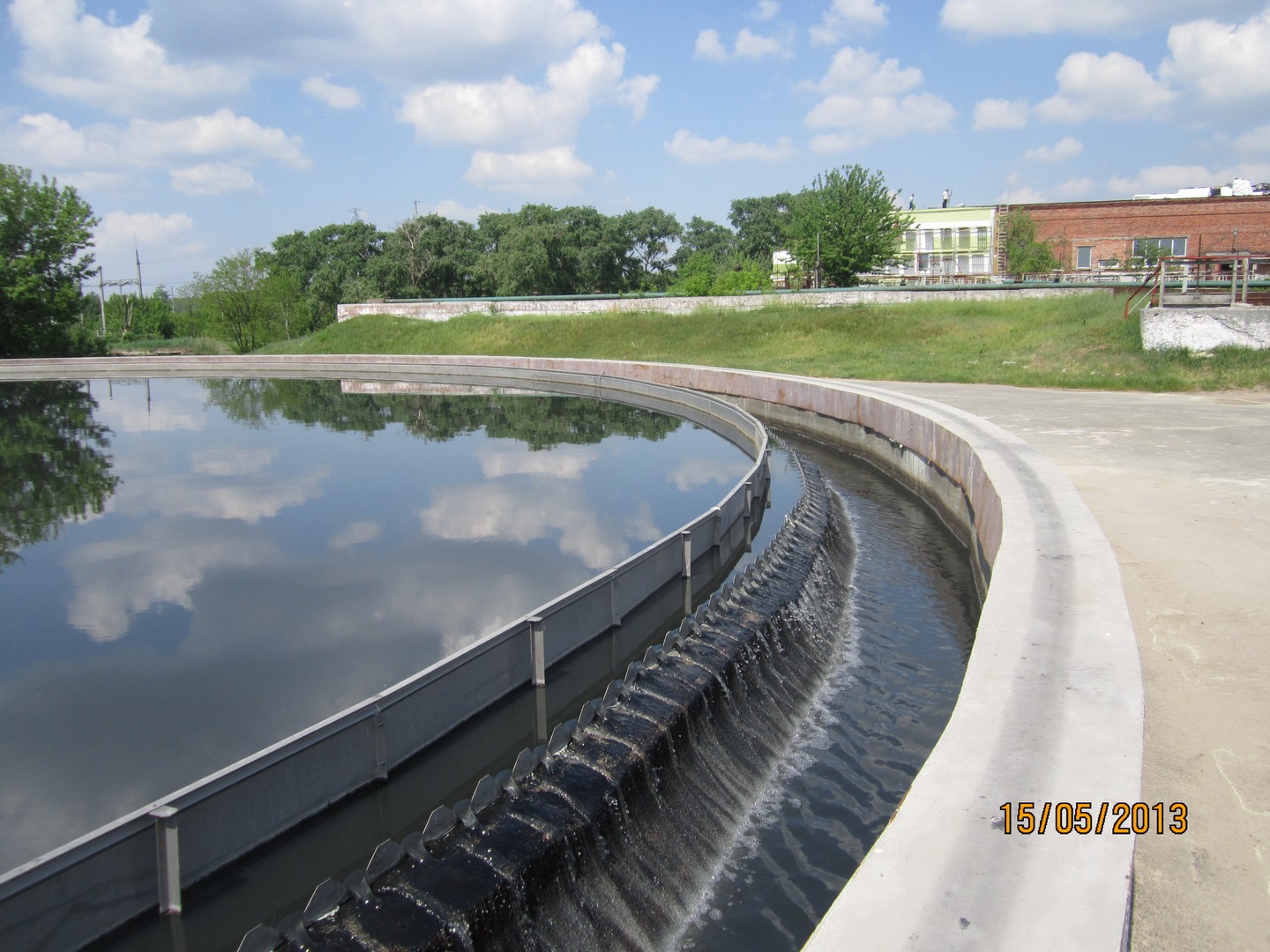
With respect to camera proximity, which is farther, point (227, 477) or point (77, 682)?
point (227, 477)

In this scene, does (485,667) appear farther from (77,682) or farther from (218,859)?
(77,682)

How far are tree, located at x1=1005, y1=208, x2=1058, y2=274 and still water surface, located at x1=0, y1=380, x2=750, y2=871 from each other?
41.9 metres

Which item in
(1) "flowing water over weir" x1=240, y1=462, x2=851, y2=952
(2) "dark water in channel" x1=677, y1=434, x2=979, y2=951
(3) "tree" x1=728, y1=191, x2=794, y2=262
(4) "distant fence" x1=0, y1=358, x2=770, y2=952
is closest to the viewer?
(4) "distant fence" x1=0, y1=358, x2=770, y2=952

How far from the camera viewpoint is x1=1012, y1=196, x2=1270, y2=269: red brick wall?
→ 56.7 meters

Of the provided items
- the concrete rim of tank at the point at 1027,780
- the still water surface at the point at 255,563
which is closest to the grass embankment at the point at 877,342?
the still water surface at the point at 255,563

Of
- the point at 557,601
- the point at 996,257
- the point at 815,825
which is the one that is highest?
the point at 996,257

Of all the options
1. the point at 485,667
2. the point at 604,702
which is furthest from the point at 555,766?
the point at 485,667

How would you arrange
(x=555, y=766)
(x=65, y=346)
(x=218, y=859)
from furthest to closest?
1. (x=65, y=346)
2. (x=555, y=766)
3. (x=218, y=859)

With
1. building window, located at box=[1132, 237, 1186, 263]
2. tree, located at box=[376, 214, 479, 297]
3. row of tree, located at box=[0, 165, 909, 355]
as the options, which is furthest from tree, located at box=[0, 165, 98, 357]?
building window, located at box=[1132, 237, 1186, 263]

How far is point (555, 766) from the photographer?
586cm

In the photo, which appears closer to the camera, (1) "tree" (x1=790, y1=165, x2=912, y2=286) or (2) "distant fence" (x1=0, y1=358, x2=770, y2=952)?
(2) "distant fence" (x1=0, y1=358, x2=770, y2=952)

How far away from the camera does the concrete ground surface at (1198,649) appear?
3650 millimetres

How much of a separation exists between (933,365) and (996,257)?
38.7 metres
